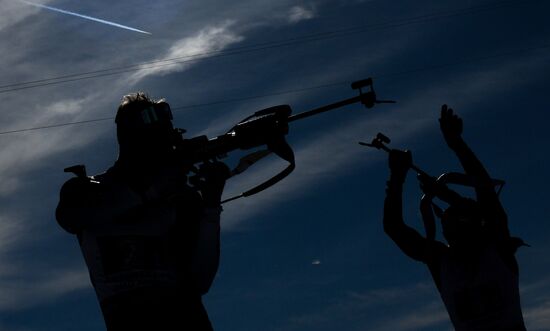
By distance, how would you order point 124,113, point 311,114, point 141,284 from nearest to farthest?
point 141,284 → point 124,113 → point 311,114

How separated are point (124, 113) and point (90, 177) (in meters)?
0.55

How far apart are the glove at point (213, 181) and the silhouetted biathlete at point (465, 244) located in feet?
8.74

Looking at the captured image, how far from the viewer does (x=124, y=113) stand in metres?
5.80

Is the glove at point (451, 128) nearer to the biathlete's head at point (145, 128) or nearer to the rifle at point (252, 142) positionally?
the rifle at point (252, 142)

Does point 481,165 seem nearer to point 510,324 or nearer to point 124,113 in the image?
point 510,324

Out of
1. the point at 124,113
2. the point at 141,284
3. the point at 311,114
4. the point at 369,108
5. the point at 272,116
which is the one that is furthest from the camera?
the point at 369,108

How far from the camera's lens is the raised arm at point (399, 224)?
8.16 metres

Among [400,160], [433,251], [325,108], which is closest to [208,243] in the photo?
[325,108]

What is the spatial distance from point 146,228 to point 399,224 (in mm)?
3480

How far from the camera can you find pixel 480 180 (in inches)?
318

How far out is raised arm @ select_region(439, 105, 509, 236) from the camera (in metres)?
8.12

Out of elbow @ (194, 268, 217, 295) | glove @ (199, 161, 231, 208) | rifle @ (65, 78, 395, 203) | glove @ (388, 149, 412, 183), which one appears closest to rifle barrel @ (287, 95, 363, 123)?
rifle @ (65, 78, 395, 203)

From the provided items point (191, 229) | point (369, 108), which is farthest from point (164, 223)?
point (369, 108)

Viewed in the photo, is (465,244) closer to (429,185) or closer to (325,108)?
(429,185)
